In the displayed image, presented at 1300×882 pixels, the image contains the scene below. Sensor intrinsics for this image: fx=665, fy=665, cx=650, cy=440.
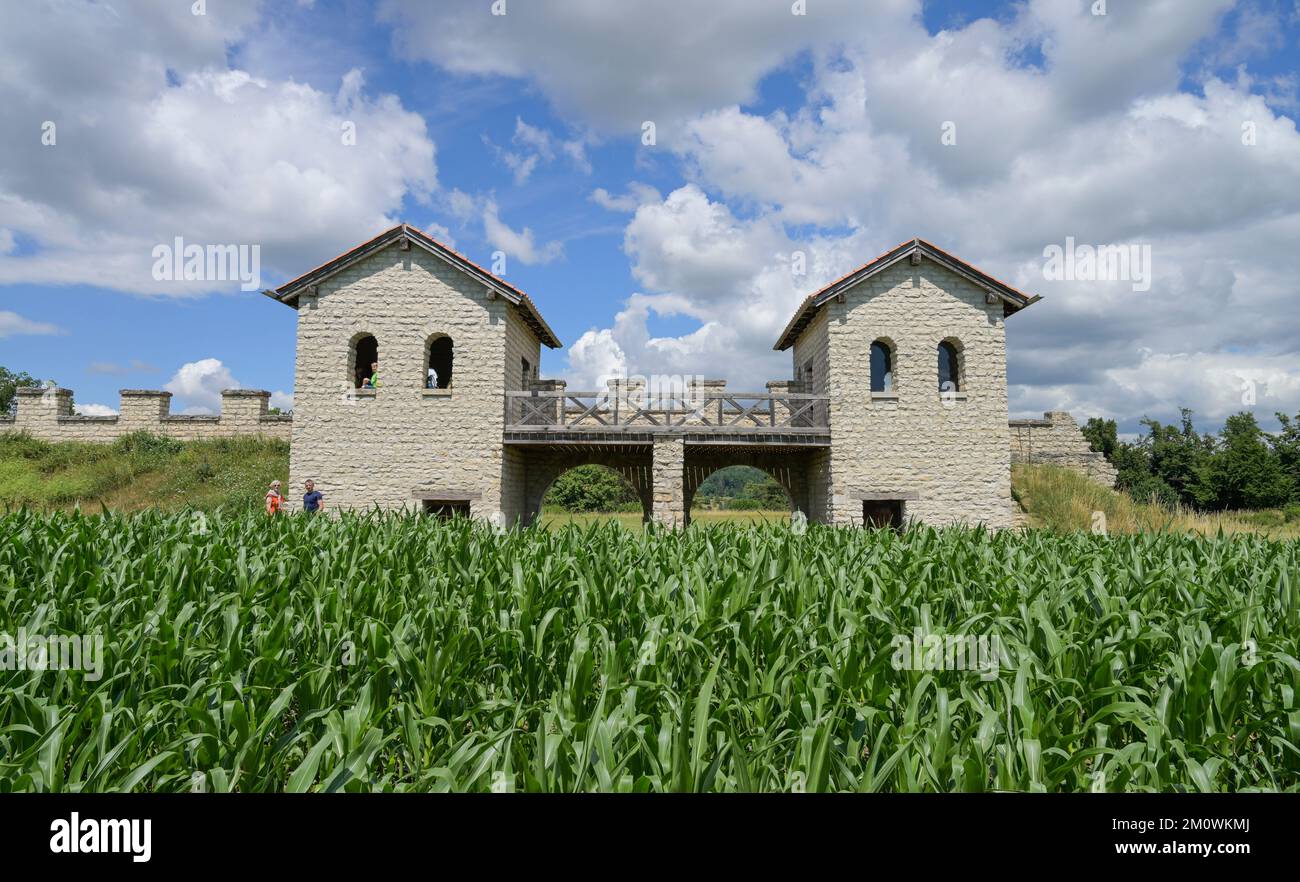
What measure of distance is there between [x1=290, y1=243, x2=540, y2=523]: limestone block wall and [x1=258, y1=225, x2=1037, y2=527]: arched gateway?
34mm

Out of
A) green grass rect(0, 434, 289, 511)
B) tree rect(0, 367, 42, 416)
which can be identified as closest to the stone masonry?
green grass rect(0, 434, 289, 511)

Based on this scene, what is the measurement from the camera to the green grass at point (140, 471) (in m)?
19.4

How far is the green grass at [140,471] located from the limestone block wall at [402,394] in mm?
4562

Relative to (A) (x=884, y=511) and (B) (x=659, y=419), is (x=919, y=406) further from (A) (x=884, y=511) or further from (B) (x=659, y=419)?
(B) (x=659, y=419)

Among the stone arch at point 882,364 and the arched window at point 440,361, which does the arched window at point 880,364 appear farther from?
the arched window at point 440,361

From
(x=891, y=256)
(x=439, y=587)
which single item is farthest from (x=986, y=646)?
(x=891, y=256)

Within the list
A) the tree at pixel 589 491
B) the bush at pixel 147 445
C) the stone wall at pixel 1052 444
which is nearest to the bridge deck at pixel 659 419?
the stone wall at pixel 1052 444

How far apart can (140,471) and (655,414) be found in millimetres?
16556

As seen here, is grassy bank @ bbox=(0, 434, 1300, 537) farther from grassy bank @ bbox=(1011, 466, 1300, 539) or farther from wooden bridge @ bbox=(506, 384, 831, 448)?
wooden bridge @ bbox=(506, 384, 831, 448)

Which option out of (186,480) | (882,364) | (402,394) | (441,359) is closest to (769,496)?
(882,364)

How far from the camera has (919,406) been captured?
53.4ft

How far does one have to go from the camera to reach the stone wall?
19891 mm
